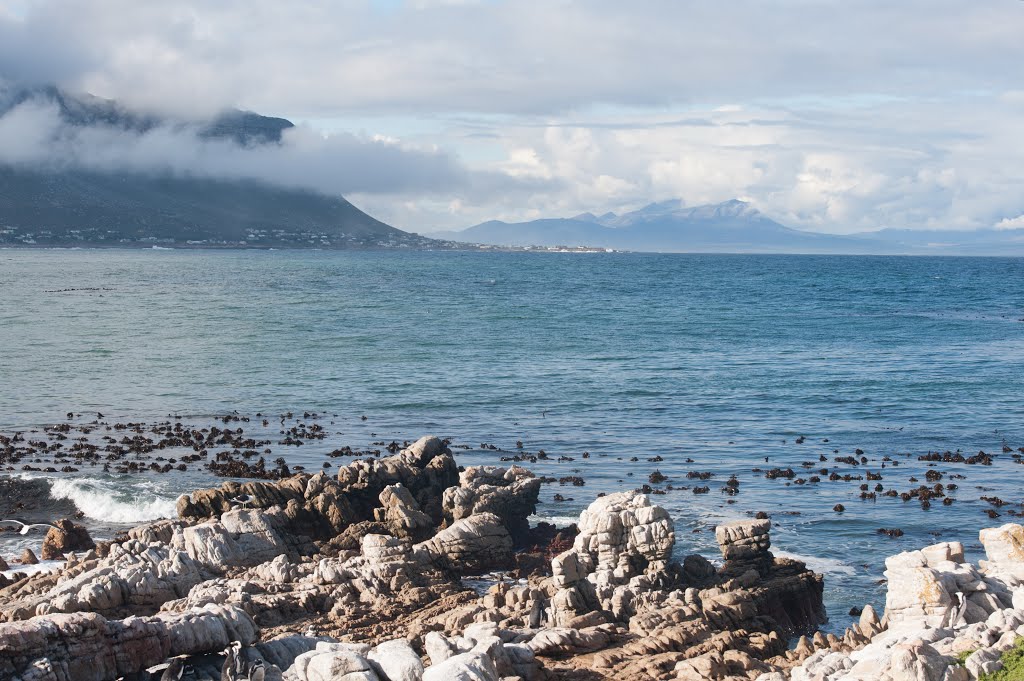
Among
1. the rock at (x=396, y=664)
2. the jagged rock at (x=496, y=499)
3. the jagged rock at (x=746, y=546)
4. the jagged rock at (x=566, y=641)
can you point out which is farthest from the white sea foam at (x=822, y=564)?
the rock at (x=396, y=664)

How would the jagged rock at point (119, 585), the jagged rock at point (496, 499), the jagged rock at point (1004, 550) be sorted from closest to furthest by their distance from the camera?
1. the jagged rock at point (119, 585)
2. the jagged rock at point (1004, 550)
3. the jagged rock at point (496, 499)

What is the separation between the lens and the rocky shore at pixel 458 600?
58.1ft

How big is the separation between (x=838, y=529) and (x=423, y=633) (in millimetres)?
16258

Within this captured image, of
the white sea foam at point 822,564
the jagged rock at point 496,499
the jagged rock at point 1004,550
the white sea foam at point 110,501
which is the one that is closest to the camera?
the jagged rock at point 1004,550

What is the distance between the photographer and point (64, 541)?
30453mm

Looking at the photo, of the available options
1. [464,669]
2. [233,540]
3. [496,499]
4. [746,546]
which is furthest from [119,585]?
[746,546]

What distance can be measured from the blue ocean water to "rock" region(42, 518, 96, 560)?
303cm

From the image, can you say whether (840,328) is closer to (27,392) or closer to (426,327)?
(426,327)

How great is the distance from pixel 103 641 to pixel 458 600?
9611mm

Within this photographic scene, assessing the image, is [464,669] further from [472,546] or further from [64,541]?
[64,541]

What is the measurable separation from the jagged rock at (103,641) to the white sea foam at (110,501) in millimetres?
17033

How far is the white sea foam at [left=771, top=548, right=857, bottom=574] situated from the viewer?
1165 inches

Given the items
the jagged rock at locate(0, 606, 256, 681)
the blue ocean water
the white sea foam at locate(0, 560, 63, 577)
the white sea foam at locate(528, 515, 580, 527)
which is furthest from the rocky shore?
the blue ocean water

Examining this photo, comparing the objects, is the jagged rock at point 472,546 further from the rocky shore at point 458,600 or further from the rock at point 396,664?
the rock at point 396,664
